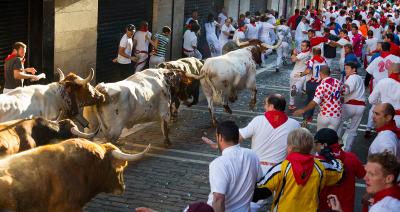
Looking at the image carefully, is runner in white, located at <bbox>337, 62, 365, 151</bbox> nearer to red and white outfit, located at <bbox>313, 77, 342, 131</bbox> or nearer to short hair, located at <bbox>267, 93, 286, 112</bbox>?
red and white outfit, located at <bbox>313, 77, 342, 131</bbox>

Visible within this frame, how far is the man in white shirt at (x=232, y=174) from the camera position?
655cm

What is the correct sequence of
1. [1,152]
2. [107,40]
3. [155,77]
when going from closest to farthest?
1. [1,152]
2. [155,77]
3. [107,40]

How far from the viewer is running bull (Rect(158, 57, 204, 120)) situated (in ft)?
46.3

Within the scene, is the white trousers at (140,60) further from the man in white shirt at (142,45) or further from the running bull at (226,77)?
the running bull at (226,77)

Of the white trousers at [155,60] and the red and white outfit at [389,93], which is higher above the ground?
the red and white outfit at [389,93]

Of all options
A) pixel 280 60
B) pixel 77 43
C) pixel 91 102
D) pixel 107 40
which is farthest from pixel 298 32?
pixel 91 102

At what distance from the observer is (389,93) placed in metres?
12.5

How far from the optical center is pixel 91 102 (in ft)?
36.5

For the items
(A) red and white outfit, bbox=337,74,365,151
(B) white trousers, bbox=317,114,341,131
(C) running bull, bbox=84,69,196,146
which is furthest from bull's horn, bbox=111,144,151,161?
(A) red and white outfit, bbox=337,74,365,151

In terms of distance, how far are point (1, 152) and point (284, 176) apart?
11.9 feet

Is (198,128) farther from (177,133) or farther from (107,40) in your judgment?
(107,40)

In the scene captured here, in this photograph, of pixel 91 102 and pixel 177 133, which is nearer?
pixel 91 102

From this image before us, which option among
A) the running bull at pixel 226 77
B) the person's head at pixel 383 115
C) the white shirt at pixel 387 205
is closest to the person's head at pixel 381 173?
the white shirt at pixel 387 205

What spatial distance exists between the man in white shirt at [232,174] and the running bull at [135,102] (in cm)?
496
